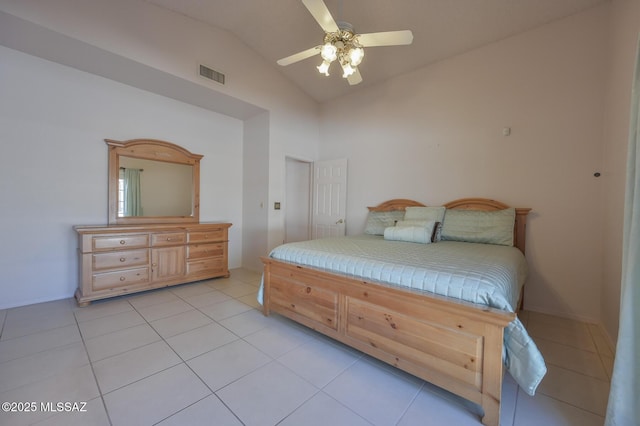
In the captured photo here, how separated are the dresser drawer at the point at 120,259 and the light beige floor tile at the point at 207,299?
0.75 metres

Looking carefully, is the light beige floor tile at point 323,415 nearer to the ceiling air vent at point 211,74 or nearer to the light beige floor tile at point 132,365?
the light beige floor tile at point 132,365

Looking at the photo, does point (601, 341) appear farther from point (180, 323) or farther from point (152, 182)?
point (152, 182)

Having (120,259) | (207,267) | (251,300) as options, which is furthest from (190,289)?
(251,300)

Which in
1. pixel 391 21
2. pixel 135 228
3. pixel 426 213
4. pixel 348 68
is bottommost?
pixel 135 228

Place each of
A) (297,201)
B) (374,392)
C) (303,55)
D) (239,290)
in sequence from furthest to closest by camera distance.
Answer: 1. (297,201)
2. (239,290)
3. (303,55)
4. (374,392)

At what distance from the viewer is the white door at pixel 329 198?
450 centimetres

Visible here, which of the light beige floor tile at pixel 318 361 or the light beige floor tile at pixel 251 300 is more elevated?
the light beige floor tile at pixel 251 300

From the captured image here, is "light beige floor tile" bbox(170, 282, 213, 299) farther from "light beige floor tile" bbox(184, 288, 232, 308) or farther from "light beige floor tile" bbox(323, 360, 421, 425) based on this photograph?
"light beige floor tile" bbox(323, 360, 421, 425)

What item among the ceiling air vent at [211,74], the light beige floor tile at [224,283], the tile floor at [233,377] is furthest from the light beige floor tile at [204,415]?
the ceiling air vent at [211,74]

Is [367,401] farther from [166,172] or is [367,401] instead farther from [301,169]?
[301,169]

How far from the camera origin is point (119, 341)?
2064 mm

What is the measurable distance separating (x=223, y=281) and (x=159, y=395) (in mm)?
2354

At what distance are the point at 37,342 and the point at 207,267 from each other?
182 cm

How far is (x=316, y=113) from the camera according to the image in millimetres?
4996
